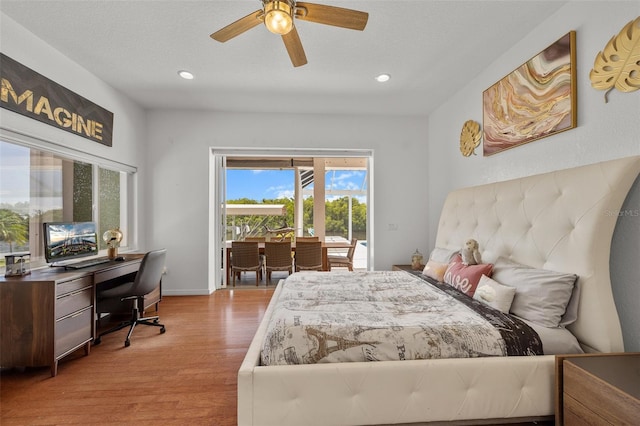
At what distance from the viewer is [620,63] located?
5.32 ft

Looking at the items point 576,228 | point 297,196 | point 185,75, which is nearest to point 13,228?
point 185,75

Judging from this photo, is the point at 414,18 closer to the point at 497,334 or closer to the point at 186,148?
the point at 497,334

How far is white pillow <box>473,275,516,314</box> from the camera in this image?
5.79 feet

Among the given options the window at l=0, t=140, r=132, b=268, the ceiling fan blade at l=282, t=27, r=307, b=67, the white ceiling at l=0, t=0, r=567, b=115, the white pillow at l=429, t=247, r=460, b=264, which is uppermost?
the white ceiling at l=0, t=0, r=567, b=115

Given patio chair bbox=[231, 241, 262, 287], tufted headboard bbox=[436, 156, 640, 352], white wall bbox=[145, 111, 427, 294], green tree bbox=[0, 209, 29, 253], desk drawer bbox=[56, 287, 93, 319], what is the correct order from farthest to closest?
patio chair bbox=[231, 241, 262, 287]
white wall bbox=[145, 111, 427, 294]
green tree bbox=[0, 209, 29, 253]
desk drawer bbox=[56, 287, 93, 319]
tufted headboard bbox=[436, 156, 640, 352]

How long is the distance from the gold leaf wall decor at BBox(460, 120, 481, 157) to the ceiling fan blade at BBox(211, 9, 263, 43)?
8.27 ft

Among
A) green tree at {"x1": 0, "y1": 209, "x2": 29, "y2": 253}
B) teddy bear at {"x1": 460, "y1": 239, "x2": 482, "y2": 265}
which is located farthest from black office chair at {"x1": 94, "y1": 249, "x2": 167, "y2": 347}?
teddy bear at {"x1": 460, "y1": 239, "x2": 482, "y2": 265}

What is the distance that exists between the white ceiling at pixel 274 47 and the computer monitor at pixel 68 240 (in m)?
1.69

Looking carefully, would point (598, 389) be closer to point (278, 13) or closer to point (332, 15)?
point (332, 15)

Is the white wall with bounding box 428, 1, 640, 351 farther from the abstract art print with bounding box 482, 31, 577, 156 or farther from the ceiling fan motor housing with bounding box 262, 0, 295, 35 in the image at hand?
the ceiling fan motor housing with bounding box 262, 0, 295, 35

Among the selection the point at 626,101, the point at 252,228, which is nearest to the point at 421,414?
the point at 626,101

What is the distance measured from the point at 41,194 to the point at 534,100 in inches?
175

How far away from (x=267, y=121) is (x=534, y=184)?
3425 millimetres

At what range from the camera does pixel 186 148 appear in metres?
4.09
